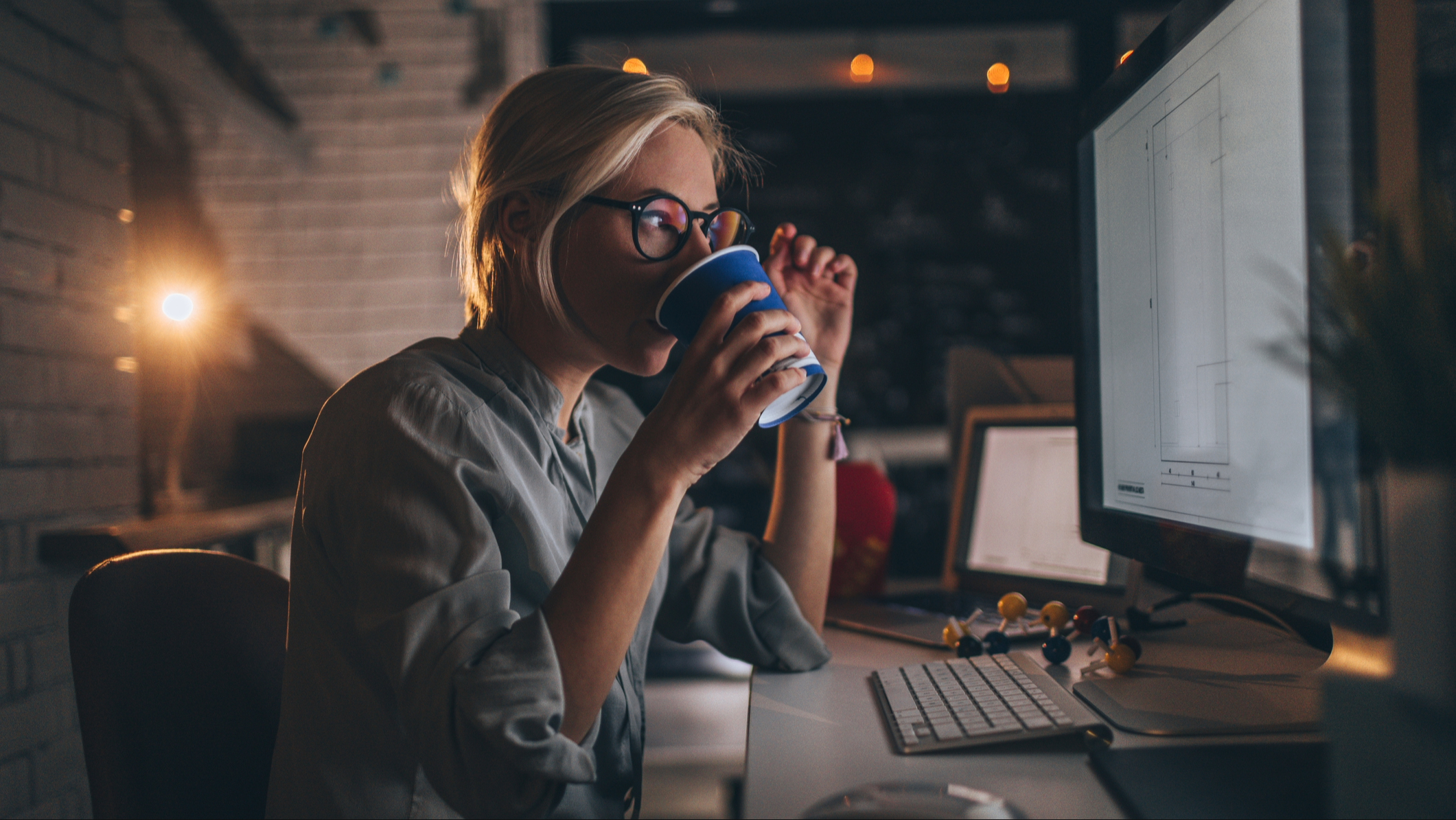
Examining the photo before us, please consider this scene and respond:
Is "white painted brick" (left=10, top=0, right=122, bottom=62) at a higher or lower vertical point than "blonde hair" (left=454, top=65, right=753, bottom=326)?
higher

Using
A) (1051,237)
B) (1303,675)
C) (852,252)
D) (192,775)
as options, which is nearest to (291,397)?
(852,252)

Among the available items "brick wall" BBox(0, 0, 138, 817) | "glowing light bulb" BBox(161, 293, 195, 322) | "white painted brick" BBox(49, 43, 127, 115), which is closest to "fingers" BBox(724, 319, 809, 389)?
"brick wall" BBox(0, 0, 138, 817)

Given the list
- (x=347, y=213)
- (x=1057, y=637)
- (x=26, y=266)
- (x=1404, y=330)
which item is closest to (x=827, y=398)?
(x=1057, y=637)

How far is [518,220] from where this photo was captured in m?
0.87

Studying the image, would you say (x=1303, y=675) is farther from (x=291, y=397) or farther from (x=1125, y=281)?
(x=291, y=397)

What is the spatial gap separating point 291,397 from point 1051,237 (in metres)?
2.84

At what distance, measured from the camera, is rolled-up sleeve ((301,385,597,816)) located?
1.95ft

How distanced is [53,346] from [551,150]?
1.25 metres

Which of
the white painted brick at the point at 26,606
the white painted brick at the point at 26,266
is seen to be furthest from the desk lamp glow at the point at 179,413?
the white painted brick at the point at 26,266

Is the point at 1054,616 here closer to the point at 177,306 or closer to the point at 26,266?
the point at 26,266

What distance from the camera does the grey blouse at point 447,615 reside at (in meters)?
0.60

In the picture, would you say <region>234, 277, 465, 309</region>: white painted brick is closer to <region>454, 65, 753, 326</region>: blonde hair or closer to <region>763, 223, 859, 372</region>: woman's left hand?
<region>763, 223, 859, 372</region>: woman's left hand

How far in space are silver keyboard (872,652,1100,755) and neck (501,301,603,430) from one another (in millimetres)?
438

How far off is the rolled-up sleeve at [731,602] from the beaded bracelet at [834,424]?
155 millimetres
